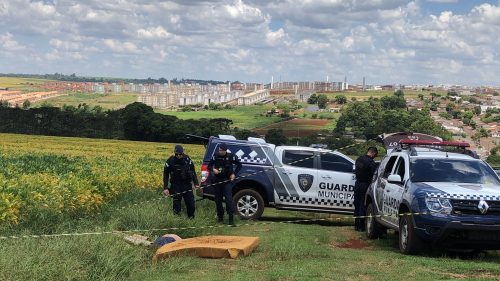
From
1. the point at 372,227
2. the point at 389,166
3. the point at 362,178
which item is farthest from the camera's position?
the point at 362,178

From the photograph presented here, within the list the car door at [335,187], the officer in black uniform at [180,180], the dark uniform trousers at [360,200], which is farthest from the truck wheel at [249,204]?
the dark uniform trousers at [360,200]

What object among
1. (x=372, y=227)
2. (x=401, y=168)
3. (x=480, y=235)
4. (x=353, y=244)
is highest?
(x=401, y=168)

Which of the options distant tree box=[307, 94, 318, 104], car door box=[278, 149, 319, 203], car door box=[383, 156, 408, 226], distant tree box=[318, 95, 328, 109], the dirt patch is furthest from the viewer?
distant tree box=[307, 94, 318, 104]

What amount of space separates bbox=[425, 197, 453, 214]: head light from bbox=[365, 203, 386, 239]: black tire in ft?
8.34

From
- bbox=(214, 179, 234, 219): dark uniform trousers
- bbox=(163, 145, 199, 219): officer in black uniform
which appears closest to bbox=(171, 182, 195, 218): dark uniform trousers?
bbox=(163, 145, 199, 219): officer in black uniform

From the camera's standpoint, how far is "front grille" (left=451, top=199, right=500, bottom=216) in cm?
876

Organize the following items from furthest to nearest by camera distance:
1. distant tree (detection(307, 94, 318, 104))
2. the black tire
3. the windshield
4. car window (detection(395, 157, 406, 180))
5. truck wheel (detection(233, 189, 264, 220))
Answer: distant tree (detection(307, 94, 318, 104)), truck wheel (detection(233, 189, 264, 220)), the black tire, car window (detection(395, 157, 406, 180)), the windshield

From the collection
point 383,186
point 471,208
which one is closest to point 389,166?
point 383,186

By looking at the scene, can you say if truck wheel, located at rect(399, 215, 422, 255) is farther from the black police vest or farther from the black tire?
the black police vest

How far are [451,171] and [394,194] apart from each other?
1.02 m

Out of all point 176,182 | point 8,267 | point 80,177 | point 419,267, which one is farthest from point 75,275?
point 80,177

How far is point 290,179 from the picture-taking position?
14.4m

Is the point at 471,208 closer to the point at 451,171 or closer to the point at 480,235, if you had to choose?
the point at 480,235

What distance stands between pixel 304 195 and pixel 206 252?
244 inches
